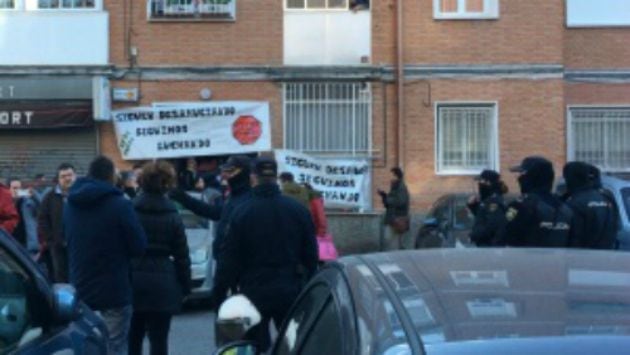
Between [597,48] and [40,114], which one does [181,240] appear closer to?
[40,114]

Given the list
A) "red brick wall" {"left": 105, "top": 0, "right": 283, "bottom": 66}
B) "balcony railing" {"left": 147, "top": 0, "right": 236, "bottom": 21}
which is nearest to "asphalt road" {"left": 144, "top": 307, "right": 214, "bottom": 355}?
"red brick wall" {"left": 105, "top": 0, "right": 283, "bottom": 66}

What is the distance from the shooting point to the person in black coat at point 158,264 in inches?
323

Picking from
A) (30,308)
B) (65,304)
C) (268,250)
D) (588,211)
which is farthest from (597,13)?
(30,308)

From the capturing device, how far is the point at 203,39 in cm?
2203

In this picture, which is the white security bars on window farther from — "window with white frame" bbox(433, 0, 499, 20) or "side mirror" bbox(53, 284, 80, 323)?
"side mirror" bbox(53, 284, 80, 323)

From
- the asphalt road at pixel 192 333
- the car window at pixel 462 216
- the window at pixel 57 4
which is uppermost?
the window at pixel 57 4

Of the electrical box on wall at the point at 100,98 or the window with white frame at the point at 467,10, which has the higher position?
the window with white frame at the point at 467,10

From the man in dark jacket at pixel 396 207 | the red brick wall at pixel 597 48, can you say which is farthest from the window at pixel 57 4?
the red brick wall at pixel 597 48

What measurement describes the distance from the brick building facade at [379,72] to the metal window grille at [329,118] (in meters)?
0.02

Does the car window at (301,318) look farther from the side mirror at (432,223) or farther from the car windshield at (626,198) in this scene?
the side mirror at (432,223)

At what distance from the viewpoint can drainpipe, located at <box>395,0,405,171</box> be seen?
22.2 metres

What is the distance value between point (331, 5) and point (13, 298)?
17221 mm

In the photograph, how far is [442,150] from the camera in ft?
74.2

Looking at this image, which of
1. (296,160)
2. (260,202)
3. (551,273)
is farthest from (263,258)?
(296,160)
